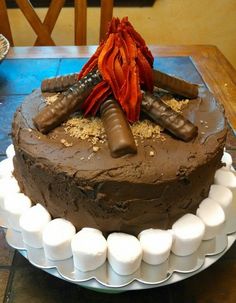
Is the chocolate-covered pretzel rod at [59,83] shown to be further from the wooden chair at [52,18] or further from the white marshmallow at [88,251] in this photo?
the wooden chair at [52,18]

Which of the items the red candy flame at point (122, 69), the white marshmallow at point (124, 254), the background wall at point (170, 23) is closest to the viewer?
the white marshmallow at point (124, 254)

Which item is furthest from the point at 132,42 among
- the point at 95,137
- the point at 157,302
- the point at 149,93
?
the point at 157,302

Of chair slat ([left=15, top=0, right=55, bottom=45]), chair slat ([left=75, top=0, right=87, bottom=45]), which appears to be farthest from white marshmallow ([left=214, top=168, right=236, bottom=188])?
chair slat ([left=15, top=0, right=55, bottom=45])

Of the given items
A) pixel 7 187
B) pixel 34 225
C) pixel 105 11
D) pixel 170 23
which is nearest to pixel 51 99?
pixel 7 187

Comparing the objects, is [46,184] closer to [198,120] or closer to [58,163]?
[58,163]

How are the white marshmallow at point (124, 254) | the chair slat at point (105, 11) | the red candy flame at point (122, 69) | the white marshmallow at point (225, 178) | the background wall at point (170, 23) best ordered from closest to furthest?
the white marshmallow at point (124, 254) < the red candy flame at point (122, 69) < the white marshmallow at point (225, 178) < the chair slat at point (105, 11) < the background wall at point (170, 23)

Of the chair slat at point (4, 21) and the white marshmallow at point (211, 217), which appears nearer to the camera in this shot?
the white marshmallow at point (211, 217)

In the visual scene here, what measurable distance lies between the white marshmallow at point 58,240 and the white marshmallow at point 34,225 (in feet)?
0.06

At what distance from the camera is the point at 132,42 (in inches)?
37.1

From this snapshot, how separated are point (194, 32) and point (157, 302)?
251 centimetres

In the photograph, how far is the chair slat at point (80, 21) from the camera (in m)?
2.29

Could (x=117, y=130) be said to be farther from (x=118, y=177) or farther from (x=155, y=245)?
(x=155, y=245)

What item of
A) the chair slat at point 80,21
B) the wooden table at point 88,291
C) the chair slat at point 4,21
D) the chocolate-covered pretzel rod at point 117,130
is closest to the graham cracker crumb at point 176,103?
the chocolate-covered pretzel rod at point 117,130

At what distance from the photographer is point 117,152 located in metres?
0.84
